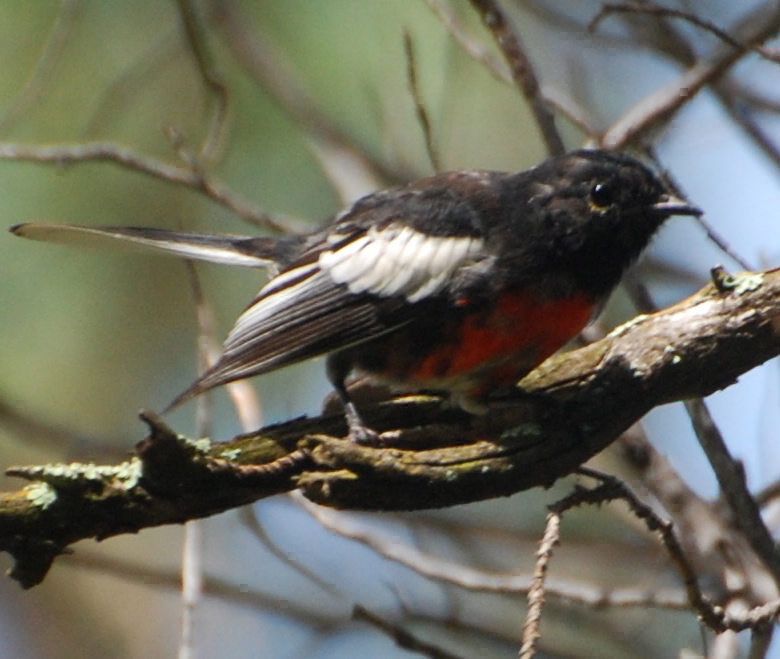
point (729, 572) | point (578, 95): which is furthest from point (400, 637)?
point (578, 95)

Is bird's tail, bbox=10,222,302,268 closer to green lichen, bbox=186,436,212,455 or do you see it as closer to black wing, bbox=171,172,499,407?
black wing, bbox=171,172,499,407

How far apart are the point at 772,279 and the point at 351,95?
340 centimetres

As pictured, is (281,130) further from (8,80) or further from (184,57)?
(8,80)

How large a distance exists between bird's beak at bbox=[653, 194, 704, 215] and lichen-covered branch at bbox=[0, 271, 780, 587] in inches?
15.3

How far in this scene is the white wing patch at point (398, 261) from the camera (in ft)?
10.3

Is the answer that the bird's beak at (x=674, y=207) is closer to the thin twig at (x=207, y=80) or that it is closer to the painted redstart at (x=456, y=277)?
the painted redstart at (x=456, y=277)

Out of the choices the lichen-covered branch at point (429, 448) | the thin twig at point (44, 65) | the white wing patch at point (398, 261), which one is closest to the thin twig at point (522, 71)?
the white wing patch at point (398, 261)

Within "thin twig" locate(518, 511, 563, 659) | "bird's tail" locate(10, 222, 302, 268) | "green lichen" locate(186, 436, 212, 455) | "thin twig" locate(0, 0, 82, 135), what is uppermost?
"thin twig" locate(0, 0, 82, 135)

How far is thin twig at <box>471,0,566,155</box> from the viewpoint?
358 cm

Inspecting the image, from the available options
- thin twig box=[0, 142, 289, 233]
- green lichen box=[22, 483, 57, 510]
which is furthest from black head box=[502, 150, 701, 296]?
green lichen box=[22, 483, 57, 510]

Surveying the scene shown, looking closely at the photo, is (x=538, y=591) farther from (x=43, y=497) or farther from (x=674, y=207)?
(x=674, y=207)

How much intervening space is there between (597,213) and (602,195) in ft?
0.18

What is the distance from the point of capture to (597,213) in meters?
3.26

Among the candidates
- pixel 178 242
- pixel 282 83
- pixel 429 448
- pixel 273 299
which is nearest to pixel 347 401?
pixel 429 448
